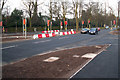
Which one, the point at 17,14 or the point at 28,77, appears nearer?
the point at 28,77

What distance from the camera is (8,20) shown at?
5188cm

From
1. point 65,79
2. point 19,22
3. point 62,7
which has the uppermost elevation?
point 62,7

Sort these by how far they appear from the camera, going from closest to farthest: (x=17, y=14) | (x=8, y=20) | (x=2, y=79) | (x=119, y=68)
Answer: (x=2, y=79) → (x=119, y=68) → (x=8, y=20) → (x=17, y=14)

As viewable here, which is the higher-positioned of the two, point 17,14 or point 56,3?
point 56,3

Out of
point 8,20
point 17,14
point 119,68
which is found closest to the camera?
point 119,68

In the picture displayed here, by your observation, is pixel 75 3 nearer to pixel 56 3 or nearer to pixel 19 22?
pixel 56 3

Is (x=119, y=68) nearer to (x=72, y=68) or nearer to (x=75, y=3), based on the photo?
(x=72, y=68)

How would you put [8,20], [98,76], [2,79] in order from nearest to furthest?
[2,79], [98,76], [8,20]

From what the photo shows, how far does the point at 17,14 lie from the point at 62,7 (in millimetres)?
15108

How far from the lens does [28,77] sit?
6715 millimetres

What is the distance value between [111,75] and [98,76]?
23.9 inches

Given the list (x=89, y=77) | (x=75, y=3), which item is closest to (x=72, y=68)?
(x=89, y=77)

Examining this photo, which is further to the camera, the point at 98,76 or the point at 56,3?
the point at 56,3

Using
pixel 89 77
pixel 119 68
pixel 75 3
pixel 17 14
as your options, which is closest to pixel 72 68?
pixel 89 77
